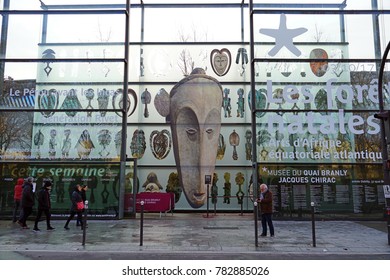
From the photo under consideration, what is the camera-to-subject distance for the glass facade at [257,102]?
55.1 feet

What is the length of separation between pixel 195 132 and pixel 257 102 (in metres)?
5.44

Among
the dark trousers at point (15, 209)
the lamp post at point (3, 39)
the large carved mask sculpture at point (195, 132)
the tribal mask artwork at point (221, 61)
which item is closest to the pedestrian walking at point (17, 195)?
the dark trousers at point (15, 209)

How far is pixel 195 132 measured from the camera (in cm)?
2209

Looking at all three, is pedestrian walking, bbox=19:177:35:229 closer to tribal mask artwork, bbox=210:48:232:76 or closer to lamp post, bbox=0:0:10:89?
lamp post, bbox=0:0:10:89

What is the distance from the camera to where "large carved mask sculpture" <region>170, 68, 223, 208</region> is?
72.9ft

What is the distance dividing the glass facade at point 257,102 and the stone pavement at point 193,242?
2.30m

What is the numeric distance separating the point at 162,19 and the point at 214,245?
1970 cm

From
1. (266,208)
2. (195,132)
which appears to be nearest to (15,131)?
(195,132)

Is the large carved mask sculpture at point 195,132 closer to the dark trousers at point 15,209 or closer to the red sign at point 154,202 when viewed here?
the red sign at point 154,202

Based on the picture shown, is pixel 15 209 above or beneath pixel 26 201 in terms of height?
beneath

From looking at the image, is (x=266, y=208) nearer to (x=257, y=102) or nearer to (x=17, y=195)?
(x=257, y=102)

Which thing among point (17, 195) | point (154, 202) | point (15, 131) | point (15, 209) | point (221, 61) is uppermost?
point (221, 61)

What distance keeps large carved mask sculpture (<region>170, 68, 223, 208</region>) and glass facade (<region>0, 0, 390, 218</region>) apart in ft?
16.4

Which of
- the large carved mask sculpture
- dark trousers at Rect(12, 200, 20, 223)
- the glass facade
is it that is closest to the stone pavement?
dark trousers at Rect(12, 200, 20, 223)
